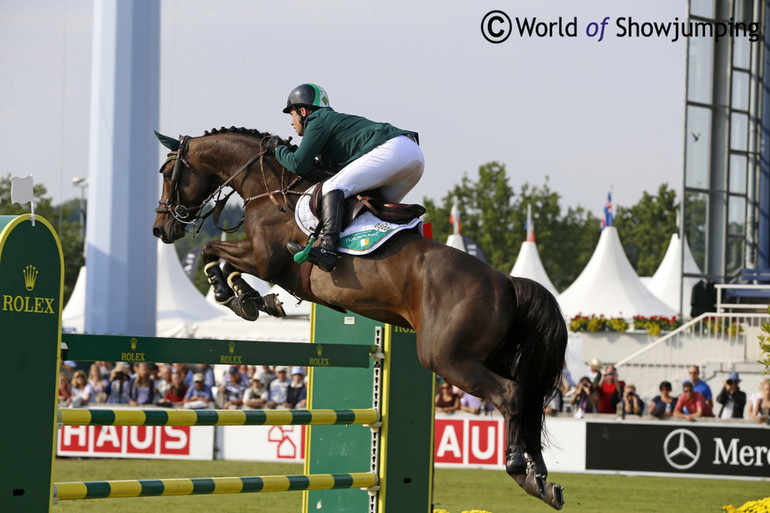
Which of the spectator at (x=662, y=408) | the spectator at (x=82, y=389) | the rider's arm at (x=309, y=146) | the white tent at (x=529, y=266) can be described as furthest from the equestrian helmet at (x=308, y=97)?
the white tent at (x=529, y=266)

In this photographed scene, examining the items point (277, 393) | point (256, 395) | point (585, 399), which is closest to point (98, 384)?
point (256, 395)

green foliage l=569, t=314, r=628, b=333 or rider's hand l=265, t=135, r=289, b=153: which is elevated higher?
rider's hand l=265, t=135, r=289, b=153

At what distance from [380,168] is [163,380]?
421 inches

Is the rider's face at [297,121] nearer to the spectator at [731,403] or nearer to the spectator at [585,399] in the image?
the spectator at [585,399]

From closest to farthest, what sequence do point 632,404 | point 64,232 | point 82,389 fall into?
point 632,404
point 82,389
point 64,232

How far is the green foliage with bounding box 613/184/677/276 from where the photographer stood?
189ft

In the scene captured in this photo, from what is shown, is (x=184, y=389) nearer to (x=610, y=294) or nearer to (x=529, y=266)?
(x=610, y=294)

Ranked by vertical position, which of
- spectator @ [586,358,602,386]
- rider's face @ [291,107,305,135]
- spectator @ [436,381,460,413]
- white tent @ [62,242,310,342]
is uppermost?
rider's face @ [291,107,305,135]

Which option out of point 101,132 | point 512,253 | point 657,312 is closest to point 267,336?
point 101,132

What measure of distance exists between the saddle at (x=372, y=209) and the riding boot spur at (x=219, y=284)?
0.72m

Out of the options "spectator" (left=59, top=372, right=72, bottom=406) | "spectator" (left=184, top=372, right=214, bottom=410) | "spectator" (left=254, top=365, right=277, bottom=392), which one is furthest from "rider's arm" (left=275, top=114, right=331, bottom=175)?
"spectator" (left=59, top=372, right=72, bottom=406)

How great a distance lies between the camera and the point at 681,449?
43.9 feet

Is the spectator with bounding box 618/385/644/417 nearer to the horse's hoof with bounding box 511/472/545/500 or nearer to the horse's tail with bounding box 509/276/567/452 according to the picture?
the horse's tail with bounding box 509/276/567/452

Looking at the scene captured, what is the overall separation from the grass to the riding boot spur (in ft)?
14.8
